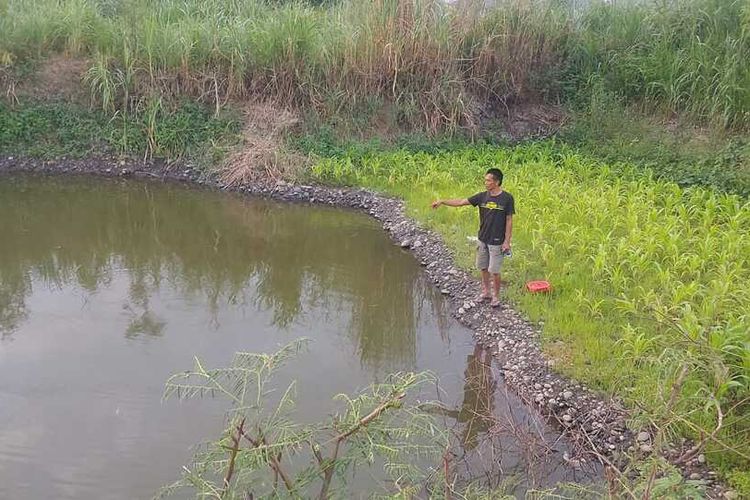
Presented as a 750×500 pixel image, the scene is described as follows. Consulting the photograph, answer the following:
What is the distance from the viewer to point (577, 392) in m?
4.75

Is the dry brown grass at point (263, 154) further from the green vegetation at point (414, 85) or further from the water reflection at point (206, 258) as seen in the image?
the water reflection at point (206, 258)

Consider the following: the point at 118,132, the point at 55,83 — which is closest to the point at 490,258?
the point at 118,132

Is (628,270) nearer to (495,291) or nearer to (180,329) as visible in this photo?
(495,291)

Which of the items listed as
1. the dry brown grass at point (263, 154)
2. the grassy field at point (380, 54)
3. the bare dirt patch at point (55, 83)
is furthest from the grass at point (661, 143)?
the bare dirt patch at point (55, 83)

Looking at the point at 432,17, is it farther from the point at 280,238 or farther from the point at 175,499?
the point at 175,499

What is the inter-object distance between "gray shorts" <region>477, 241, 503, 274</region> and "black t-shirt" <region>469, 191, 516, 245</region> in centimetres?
7

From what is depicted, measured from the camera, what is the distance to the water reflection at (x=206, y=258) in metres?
6.16

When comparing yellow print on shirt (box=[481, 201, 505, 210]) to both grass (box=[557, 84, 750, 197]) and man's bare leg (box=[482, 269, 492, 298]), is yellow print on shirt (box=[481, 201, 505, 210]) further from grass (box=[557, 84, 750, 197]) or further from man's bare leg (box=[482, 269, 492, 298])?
grass (box=[557, 84, 750, 197])

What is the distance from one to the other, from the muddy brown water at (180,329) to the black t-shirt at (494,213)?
36.8 inches

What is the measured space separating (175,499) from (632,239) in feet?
15.8

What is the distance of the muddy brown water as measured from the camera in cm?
406

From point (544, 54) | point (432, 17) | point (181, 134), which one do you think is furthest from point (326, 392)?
point (544, 54)

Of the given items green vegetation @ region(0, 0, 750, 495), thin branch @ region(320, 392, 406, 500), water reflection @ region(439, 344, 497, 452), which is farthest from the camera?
green vegetation @ region(0, 0, 750, 495)

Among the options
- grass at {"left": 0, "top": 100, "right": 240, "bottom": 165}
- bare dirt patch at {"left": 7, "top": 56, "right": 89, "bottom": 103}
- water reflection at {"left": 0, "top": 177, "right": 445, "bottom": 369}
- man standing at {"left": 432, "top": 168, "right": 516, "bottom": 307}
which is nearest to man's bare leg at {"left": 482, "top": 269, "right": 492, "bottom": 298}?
man standing at {"left": 432, "top": 168, "right": 516, "bottom": 307}
